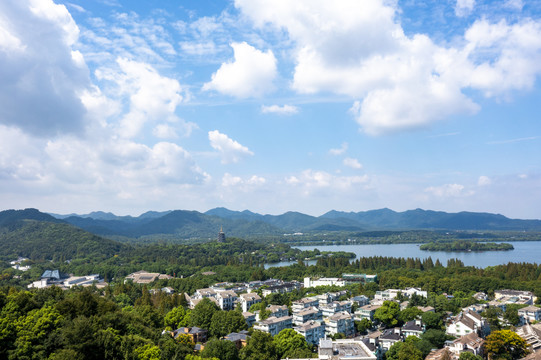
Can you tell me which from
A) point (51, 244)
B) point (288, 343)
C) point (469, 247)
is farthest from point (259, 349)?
point (469, 247)

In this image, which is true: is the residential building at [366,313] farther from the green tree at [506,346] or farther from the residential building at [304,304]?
the green tree at [506,346]

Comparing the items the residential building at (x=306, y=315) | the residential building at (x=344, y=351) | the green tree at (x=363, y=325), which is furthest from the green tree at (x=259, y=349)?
the green tree at (x=363, y=325)

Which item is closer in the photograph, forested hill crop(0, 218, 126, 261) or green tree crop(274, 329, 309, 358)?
green tree crop(274, 329, 309, 358)

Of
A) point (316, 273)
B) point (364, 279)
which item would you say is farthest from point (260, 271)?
point (364, 279)

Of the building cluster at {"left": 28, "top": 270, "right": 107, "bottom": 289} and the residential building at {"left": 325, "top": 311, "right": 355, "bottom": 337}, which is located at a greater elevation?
the residential building at {"left": 325, "top": 311, "right": 355, "bottom": 337}

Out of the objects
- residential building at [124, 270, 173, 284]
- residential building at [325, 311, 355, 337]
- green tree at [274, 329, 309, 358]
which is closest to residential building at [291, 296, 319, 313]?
residential building at [325, 311, 355, 337]

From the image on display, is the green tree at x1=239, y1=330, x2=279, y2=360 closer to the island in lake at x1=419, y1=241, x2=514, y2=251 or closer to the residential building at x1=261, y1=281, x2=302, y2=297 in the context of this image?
the residential building at x1=261, y1=281, x2=302, y2=297

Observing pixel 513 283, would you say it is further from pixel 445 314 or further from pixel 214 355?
pixel 214 355
